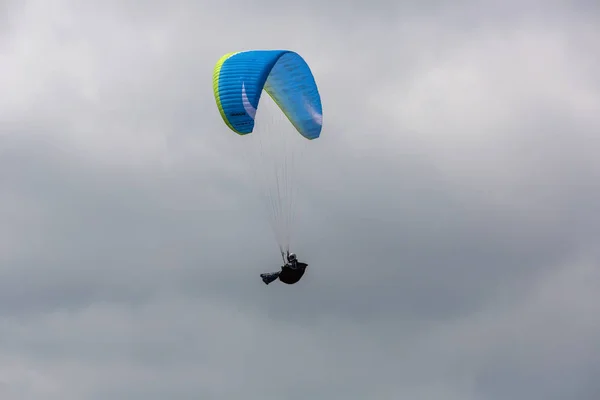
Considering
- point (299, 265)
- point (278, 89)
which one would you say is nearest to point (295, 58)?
point (278, 89)

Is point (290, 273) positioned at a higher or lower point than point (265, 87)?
lower

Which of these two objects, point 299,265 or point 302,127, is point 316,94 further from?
point 299,265

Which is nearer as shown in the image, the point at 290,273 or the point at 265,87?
the point at 290,273

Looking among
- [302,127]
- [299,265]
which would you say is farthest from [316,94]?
[299,265]

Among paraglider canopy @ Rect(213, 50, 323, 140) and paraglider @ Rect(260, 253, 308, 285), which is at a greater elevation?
paraglider canopy @ Rect(213, 50, 323, 140)

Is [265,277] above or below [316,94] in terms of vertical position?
below

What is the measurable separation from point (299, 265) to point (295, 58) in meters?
12.7

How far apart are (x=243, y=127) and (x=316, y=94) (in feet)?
20.7

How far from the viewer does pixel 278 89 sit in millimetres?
105250

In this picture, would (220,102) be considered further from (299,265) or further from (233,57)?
(299,265)

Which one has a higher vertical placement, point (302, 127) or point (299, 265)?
point (302, 127)

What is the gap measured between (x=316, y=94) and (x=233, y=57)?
5.99 meters

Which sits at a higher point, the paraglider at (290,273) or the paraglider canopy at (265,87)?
the paraglider canopy at (265,87)

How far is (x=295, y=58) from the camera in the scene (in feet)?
339
